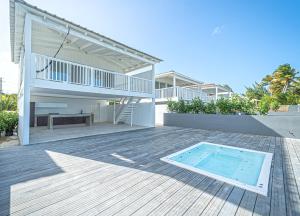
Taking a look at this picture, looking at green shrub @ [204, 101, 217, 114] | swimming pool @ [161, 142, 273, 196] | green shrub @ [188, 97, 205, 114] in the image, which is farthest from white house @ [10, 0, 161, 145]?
swimming pool @ [161, 142, 273, 196]

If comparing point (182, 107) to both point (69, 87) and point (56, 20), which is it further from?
point (56, 20)

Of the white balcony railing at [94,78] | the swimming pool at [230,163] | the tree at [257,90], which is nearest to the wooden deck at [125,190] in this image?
the swimming pool at [230,163]

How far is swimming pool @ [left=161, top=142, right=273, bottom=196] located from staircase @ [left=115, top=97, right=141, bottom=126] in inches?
260

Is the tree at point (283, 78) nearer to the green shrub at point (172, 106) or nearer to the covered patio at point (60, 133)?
the green shrub at point (172, 106)

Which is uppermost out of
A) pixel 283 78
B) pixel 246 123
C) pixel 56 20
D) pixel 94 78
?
pixel 283 78

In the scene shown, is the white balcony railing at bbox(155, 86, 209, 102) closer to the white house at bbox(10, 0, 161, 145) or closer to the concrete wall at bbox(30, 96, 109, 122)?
the white house at bbox(10, 0, 161, 145)

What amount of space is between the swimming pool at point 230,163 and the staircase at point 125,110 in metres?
6.59

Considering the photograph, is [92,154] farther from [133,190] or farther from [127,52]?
[127,52]

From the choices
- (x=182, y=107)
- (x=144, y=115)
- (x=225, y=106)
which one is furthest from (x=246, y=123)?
(x=144, y=115)

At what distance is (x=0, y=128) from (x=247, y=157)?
29.9ft

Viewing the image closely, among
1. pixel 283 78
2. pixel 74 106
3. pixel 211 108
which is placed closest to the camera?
pixel 211 108

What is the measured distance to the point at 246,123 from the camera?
843cm

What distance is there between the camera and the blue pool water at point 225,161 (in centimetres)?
348

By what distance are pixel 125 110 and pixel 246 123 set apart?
7.58m
